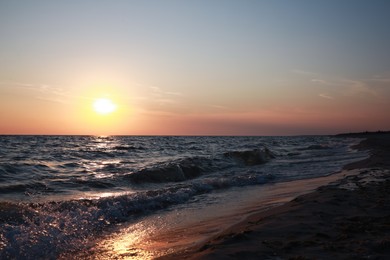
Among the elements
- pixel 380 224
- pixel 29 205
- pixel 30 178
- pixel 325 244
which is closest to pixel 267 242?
pixel 325 244

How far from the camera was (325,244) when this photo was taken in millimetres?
4703

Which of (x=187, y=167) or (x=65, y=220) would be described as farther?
(x=187, y=167)

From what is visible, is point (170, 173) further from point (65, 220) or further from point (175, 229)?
point (175, 229)

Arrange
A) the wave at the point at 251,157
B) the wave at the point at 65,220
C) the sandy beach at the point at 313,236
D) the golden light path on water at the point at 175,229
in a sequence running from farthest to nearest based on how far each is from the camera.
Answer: the wave at the point at 251,157 < the wave at the point at 65,220 < the golden light path on water at the point at 175,229 < the sandy beach at the point at 313,236

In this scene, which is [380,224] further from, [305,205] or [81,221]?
[81,221]

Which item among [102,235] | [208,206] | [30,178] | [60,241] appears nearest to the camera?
[60,241]

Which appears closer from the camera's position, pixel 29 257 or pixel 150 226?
pixel 29 257

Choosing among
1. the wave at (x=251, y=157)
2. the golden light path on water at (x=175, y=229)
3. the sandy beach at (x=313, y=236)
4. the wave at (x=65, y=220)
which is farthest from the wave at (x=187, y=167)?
the sandy beach at (x=313, y=236)

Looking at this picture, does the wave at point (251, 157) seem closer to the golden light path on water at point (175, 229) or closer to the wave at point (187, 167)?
the wave at point (187, 167)

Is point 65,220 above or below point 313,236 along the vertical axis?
below

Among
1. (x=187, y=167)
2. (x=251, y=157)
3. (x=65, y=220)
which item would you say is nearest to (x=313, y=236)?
(x=65, y=220)

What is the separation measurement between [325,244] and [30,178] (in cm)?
1370

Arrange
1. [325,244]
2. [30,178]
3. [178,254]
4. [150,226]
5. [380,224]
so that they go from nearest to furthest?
[325,244] → [178,254] → [380,224] → [150,226] → [30,178]

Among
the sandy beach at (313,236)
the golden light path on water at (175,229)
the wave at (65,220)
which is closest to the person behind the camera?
the sandy beach at (313,236)
